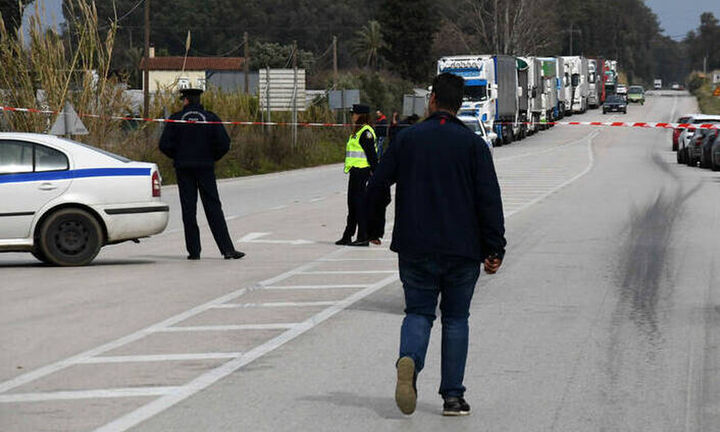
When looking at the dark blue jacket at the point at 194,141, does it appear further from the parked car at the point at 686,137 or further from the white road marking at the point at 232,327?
the parked car at the point at 686,137

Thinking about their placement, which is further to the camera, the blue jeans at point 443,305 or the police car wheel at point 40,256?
the police car wheel at point 40,256

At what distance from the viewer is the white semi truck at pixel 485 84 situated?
54.2 m

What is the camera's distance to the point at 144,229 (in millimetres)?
14766

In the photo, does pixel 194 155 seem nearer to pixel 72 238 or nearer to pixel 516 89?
pixel 72 238

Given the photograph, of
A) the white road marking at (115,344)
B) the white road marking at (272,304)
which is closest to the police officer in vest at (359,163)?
the white road marking at (115,344)

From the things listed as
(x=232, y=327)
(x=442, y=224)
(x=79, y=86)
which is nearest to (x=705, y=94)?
(x=79, y=86)

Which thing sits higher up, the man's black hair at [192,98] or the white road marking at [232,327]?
the man's black hair at [192,98]

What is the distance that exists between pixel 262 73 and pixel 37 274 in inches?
1314

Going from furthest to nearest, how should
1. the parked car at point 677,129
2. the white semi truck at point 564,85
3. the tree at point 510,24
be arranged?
the tree at point 510,24
the white semi truck at point 564,85
the parked car at point 677,129

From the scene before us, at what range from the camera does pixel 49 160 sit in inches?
574

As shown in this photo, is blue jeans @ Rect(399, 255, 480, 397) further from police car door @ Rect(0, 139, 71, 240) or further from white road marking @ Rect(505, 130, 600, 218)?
white road marking @ Rect(505, 130, 600, 218)

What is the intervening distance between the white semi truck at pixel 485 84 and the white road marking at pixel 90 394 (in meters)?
45.2

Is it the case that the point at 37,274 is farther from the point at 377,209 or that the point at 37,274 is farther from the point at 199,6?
the point at 199,6

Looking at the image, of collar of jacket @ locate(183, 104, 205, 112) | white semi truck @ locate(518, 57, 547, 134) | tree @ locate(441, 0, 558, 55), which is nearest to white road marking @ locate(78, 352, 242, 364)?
collar of jacket @ locate(183, 104, 205, 112)
